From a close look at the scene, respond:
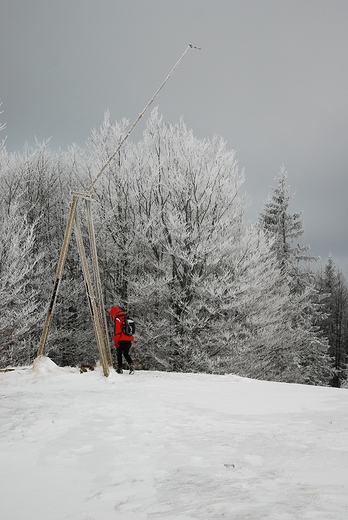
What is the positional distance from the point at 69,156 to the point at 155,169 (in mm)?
5510

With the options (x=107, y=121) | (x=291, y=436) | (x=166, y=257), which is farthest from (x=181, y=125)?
(x=291, y=436)

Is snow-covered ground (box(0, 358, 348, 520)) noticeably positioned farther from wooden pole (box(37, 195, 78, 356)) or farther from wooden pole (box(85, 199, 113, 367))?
wooden pole (box(85, 199, 113, 367))

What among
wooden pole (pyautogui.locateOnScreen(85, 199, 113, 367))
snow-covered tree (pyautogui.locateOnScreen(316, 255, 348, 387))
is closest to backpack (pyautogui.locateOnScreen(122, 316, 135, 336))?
wooden pole (pyautogui.locateOnScreen(85, 199, 113, 367))

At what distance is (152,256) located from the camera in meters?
14.7

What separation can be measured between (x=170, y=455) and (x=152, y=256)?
11.4 m

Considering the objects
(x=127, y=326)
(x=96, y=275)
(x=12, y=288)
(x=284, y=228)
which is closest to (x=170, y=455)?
(x=127, y=326)

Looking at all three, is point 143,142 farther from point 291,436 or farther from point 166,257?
point 291,436

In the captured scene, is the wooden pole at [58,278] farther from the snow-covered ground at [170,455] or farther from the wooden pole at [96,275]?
the snow-covered ground at [170,455]

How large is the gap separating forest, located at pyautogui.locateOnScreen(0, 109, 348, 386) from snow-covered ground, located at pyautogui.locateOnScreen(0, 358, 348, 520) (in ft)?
22.9

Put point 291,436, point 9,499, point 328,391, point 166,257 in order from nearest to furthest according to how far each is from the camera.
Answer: point 9,499 → point 291,436 → point 328,391 → point 166,257

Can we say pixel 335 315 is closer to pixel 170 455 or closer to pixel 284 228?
pixel 284 228

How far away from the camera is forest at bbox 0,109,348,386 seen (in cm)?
1317

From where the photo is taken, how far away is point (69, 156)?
17.6 meters

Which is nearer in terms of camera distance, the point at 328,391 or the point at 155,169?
the point at 328,391
